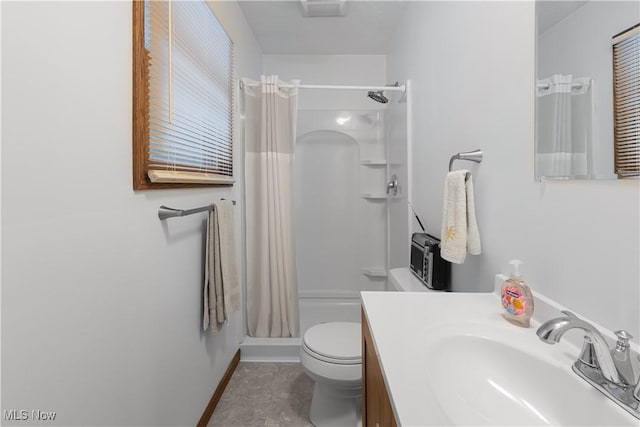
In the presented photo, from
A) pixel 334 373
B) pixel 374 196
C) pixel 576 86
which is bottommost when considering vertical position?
pixel 334 373

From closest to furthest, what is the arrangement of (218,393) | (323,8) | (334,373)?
(334,373) → (218,393) → (323,8)

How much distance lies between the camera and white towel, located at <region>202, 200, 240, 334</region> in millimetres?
1471

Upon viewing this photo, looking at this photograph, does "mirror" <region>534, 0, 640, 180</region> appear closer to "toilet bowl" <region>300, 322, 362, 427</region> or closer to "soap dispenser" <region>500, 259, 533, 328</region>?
"soap dispenser" <region>500, 259, 533, 328</region>

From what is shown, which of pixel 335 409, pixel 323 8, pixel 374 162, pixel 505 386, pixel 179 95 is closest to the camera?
pixel 505 386

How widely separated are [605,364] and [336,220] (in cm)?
245

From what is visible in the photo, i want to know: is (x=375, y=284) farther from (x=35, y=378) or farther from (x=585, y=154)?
(x=35, y=378)

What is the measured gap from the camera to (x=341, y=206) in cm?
296

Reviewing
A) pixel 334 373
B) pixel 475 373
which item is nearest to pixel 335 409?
pixel 334 373

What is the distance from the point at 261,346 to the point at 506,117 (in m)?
1.94

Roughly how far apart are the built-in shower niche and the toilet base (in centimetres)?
134

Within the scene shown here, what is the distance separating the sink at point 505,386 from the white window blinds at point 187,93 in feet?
3.32

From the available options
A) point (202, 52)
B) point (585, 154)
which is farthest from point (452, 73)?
point (202, 52)

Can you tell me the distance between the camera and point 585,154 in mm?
725

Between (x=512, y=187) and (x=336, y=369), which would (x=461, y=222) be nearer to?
(x=512, y=187)
